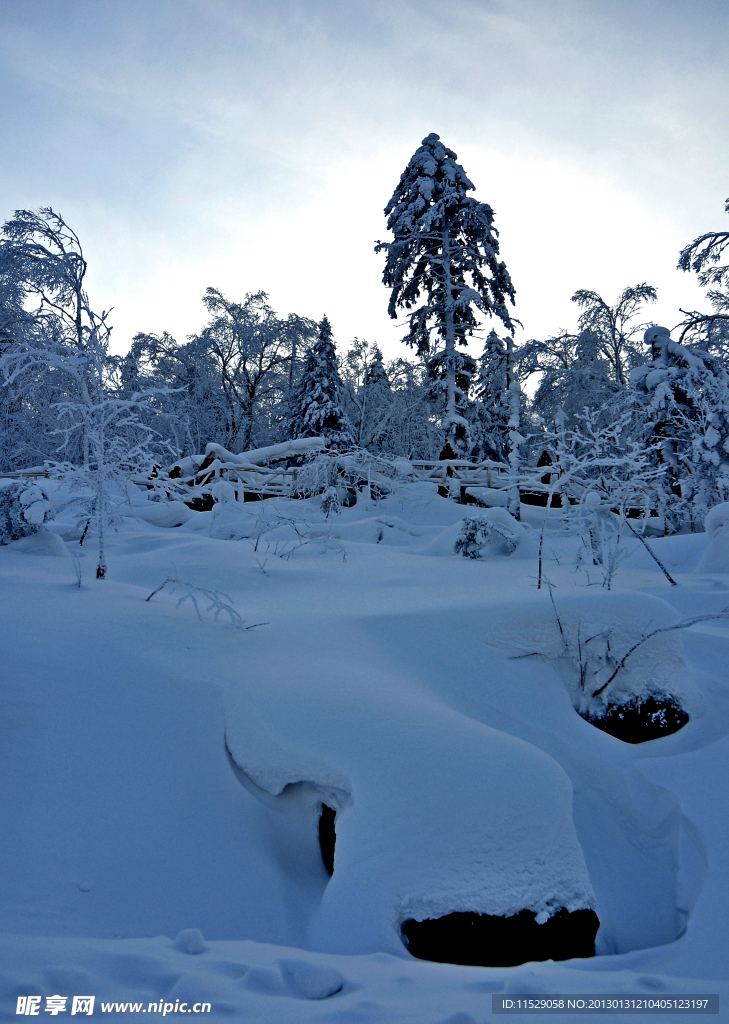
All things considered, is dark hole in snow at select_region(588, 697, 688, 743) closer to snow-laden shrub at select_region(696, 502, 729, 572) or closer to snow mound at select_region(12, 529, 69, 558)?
snow-laden shrub at select_region(696, 502, 729, 572)

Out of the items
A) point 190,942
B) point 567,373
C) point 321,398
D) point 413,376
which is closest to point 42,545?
point 190,942

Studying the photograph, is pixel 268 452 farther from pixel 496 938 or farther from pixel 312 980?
pixel 312 980

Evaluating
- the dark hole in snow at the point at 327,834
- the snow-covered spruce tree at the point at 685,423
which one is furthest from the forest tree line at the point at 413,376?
the dark hole in snow at the point at 327,834

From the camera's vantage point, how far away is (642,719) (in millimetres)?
4855

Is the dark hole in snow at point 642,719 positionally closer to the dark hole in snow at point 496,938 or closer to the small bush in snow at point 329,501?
the dark hole in snow at point 496,938

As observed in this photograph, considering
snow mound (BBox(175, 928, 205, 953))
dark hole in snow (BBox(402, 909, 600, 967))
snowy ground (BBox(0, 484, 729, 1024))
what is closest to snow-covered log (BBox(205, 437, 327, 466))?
snowy ground (BBox(0, 484, 729, 1024))

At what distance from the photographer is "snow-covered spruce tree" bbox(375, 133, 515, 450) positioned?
64.8 feet

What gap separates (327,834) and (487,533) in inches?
275

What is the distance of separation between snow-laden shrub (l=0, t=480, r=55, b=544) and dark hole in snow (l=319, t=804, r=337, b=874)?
6.12 meters

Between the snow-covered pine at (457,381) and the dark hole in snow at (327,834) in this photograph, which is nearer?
the dark hole in snow at (327,834)

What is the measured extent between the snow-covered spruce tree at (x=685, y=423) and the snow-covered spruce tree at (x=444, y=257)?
7.46 metres

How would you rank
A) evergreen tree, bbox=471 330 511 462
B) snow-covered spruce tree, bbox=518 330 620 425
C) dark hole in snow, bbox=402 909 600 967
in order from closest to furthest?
dark hole in snow, bbox=402 909 600 967 < snow-covered spruce tree, bbox=518 330 620 425 < evergreen tree, bbox=471 330 511 462

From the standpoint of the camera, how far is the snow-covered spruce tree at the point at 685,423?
11.1 metres

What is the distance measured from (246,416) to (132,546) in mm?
21630
